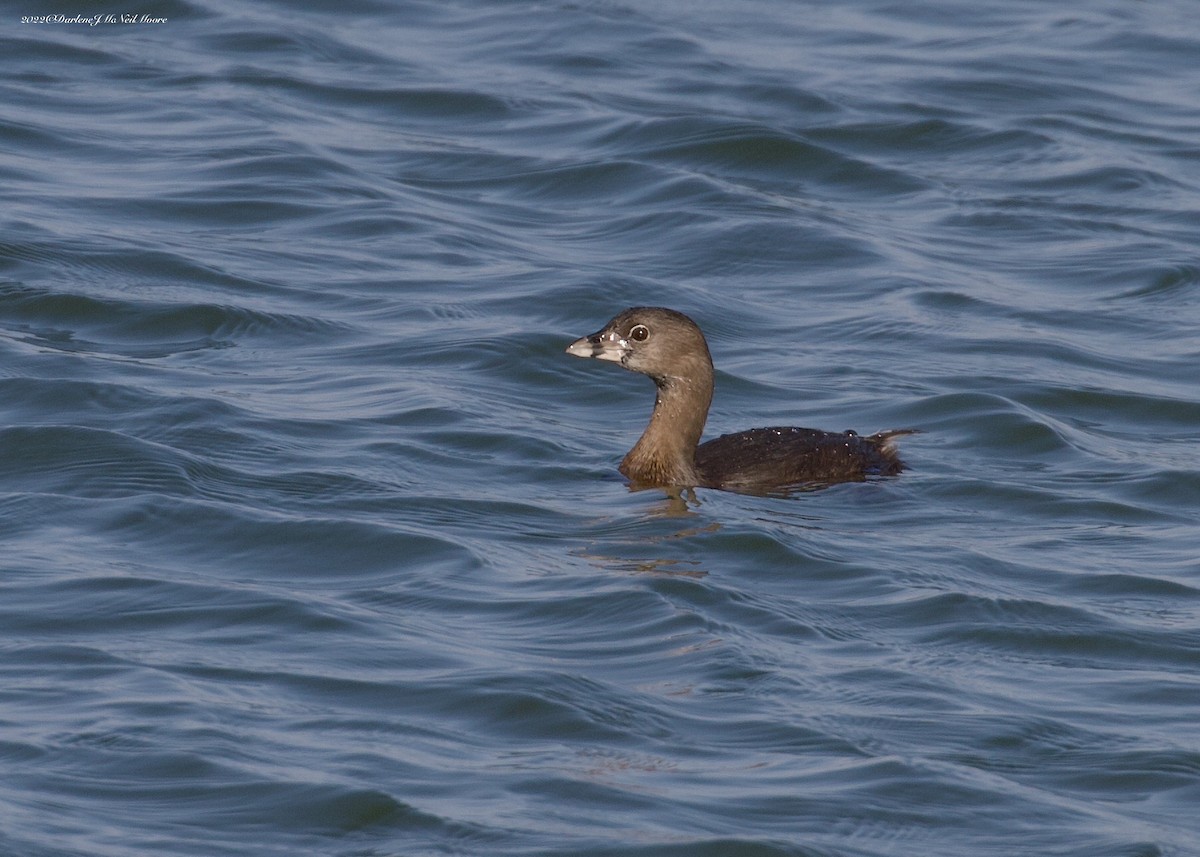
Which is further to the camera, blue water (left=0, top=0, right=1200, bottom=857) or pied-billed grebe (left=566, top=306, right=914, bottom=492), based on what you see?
pied-billed grebe (left=566, top=306, right=914, bottom=492)

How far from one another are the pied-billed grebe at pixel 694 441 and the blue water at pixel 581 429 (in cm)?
15

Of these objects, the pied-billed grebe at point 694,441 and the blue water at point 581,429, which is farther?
the pied-billed grebe at point 694,441

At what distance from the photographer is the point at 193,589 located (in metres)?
8.39

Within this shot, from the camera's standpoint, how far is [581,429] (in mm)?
11289

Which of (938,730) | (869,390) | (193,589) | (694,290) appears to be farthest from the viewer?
(694,290)

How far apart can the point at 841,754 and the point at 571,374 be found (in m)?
5.15

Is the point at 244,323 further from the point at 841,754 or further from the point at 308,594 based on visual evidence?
the point at 841,754

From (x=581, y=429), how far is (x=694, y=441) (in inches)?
36.0

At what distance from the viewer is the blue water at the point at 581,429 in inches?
272

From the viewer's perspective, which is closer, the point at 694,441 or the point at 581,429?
the point at 694,441

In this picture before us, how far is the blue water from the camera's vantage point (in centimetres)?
691

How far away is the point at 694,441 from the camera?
1055 centimetres

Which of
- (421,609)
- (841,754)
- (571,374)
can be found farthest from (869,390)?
(841,754)

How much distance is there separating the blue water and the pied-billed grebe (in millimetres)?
146
